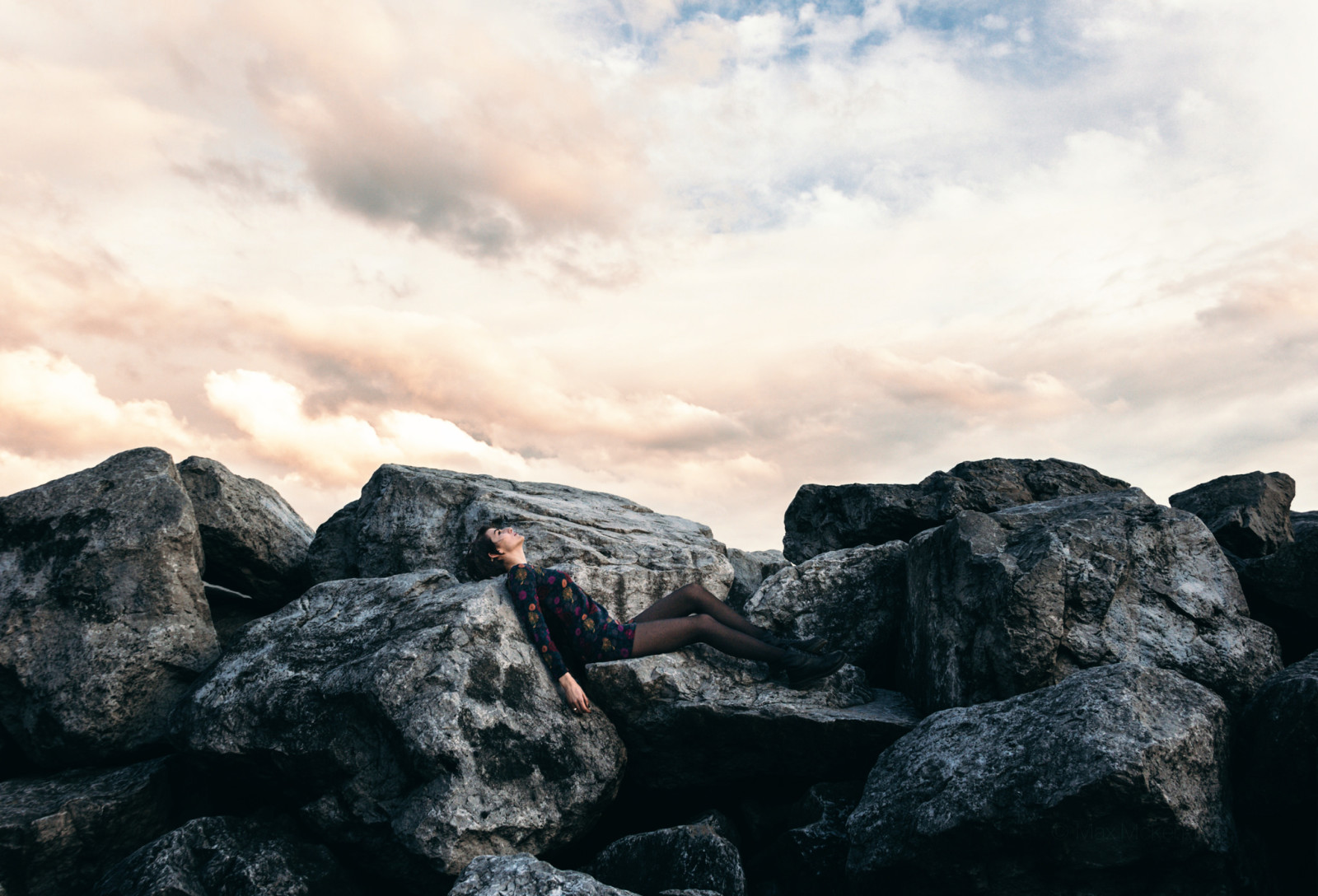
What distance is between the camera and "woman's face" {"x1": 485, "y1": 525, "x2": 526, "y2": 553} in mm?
9266

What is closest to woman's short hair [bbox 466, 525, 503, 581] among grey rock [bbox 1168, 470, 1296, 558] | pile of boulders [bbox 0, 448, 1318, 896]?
pile of boulders [bbox 0, 448, 1318, 896]

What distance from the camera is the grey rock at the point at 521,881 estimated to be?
531 cm

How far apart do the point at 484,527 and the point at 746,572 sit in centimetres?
472

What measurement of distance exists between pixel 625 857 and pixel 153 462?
712 centimetres

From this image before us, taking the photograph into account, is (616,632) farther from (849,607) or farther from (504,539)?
(849,607)

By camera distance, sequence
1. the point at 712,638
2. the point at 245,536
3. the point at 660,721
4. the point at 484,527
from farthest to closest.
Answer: the point at 245,536 < the point at 484,527 < the point at 712,638 < the point at 660,721

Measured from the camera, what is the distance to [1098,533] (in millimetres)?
8297

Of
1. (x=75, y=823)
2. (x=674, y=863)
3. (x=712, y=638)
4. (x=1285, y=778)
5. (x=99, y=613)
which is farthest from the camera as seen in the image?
(x=712, y=638)

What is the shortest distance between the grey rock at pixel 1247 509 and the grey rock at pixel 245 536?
1155 centimetres

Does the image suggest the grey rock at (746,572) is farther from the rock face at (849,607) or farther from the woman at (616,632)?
the woman at (616,632)

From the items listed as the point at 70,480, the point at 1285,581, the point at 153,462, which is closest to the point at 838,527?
the point at 1285,581

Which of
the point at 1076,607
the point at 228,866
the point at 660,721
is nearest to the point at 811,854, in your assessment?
the point at 660,721

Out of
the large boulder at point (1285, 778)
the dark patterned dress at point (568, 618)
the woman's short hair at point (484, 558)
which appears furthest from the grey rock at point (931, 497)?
the woman's short hair at point (484, 558)

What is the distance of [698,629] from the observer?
8.84 m
